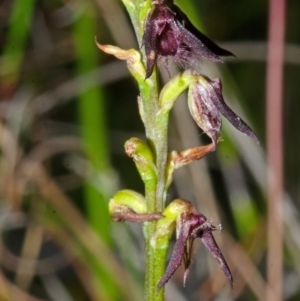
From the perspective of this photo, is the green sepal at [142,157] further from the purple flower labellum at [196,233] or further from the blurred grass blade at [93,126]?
the blurred grass blade at [93,126]

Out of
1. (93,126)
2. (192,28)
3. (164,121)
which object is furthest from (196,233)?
(93,126)

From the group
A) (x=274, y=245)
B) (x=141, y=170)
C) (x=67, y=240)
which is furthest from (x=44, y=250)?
(x=141, y=170)

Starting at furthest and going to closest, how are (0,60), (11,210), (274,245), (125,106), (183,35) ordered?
(125,106) < (11,210) < (0,60) < (274,245) < (183,35)

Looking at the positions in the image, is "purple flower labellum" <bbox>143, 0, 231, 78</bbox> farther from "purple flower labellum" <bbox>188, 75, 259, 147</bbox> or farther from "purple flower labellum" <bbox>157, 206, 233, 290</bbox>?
"purple flower labellum" <bbox>157, 206, 233, 290</bbox>

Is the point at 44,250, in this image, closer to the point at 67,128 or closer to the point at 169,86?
the point at 67,128

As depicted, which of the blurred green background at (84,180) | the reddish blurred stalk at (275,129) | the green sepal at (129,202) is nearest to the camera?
the green sepal at (129,202)

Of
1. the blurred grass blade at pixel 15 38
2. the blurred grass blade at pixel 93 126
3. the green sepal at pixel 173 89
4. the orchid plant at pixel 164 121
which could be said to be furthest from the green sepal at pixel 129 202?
the blurred grass blade at pixel 15 38
